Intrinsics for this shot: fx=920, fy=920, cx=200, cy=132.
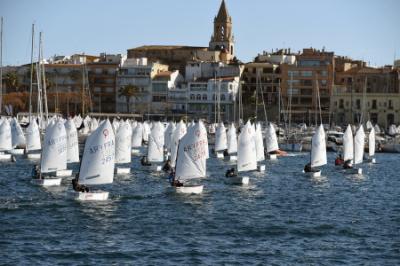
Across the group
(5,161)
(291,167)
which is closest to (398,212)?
(291,167)

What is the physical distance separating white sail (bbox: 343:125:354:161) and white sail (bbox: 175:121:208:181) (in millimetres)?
28411

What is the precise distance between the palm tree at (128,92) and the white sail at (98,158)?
394 ft

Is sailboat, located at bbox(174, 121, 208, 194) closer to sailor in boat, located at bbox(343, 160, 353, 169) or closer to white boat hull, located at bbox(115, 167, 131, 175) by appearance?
white boat hull, located at bbox(115, 167, 131, 175)

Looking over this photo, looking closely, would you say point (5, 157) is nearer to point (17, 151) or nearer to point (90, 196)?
point (17, 151)

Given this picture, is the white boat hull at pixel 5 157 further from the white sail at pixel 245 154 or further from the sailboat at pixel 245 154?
the white sail at pixel 245 154

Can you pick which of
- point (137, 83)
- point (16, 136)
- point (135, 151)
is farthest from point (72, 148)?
point (137, 83)

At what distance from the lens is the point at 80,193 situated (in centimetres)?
5238

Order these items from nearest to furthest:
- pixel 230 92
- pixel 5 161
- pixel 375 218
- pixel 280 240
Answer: pixel 280 240 < pixel 375 218 < pixel 5 161 < pixel 230 92

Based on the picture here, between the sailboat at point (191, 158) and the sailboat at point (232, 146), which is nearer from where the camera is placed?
the sailboat at point (191, 158)

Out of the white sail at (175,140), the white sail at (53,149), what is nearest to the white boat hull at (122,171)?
the white sail at (175,140)

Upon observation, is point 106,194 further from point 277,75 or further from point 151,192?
point 277,75

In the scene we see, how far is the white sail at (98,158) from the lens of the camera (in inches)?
2104

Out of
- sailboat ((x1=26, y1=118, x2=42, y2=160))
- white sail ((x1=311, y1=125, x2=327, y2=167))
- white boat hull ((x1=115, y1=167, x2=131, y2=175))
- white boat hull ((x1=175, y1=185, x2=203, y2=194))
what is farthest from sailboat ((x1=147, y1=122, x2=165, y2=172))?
white boat hull ((x1=175, y1=185, x2=203, y2=194))

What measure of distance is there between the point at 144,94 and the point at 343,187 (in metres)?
115
